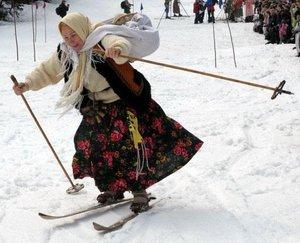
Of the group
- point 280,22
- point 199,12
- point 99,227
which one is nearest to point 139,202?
point 99,227

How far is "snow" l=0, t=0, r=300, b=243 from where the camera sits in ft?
10.5

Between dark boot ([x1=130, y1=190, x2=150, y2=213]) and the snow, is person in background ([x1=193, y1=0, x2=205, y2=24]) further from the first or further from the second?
dark boot ([x1=130, y1=190, x2=150, y2=213])

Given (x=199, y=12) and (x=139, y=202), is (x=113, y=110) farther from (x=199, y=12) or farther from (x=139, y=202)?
(x=199, y=12)

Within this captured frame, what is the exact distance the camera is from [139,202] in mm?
3482

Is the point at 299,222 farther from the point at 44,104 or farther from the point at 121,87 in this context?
the point at 44,104

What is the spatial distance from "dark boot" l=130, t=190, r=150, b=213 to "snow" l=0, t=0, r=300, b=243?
0.06 metres

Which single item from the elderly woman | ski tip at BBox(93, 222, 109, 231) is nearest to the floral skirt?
the elderly woman

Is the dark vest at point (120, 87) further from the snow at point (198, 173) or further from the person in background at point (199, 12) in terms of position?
the person in background at point (199, 12)

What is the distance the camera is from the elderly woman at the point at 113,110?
128 inches

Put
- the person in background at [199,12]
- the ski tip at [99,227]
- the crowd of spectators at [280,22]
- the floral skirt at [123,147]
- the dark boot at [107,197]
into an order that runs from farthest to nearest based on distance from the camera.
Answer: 1. the person in background at [199,12]
2. the crowd of spectators at [280,22]
3. the dark boot at [107,197]
4. the floral skirt at [123,147]
5. the ski tip at [99,227]

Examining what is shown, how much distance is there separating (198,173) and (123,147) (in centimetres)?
112

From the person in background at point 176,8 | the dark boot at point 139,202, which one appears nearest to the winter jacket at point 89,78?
the dark boot at point 139,202

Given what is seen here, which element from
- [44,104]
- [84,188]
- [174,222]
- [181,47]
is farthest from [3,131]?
[181,47]

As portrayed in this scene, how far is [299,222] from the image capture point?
3.13 meters
